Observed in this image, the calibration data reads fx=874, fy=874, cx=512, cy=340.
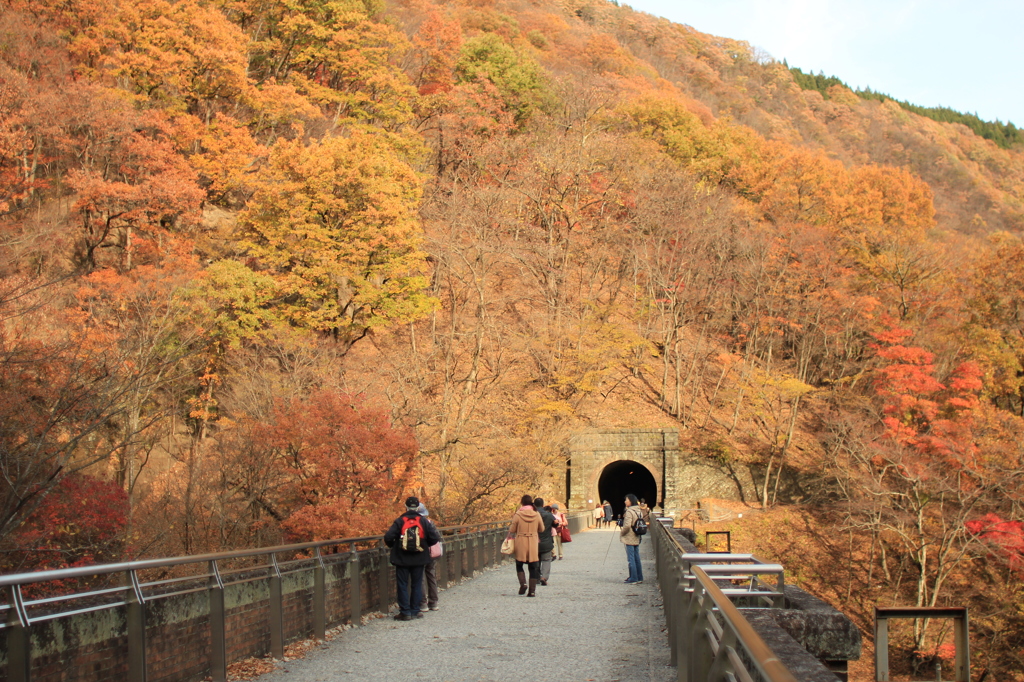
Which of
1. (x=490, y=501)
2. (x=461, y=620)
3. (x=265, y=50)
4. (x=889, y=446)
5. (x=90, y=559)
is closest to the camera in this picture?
(x=461, y=620)

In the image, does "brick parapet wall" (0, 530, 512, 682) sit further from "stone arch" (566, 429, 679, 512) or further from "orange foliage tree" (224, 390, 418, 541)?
"stone arch" (566, 429, 679, 512)

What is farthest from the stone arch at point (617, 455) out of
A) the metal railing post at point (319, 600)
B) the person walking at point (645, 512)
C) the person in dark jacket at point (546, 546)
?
the metal railing post at point (319, 600)

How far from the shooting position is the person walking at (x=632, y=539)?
1416 cm

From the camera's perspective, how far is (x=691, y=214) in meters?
47.4

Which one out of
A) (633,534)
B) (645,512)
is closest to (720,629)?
(633,534)

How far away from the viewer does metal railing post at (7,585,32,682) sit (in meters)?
4.65

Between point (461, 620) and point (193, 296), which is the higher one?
point (193, 296)

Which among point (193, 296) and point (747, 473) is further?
point (747, 473)

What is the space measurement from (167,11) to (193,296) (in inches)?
579

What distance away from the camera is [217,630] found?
22.4 ft

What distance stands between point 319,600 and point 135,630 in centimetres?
324

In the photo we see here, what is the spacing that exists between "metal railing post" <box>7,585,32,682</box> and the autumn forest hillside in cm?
726

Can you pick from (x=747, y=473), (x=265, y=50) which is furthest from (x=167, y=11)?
(x=747, y=473)

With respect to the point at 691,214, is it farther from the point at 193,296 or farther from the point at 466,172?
the point at 193,296
